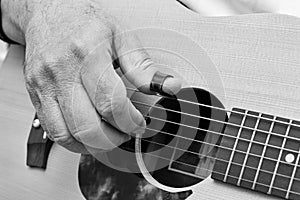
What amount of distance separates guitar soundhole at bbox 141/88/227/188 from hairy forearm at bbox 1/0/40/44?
1.10 feet

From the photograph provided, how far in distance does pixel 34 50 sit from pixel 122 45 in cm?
17

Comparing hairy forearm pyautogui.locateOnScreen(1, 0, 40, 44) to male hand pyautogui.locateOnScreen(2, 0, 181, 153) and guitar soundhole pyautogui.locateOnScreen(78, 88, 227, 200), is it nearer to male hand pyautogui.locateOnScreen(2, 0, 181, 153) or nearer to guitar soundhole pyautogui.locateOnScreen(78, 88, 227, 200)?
male hand pyautogui.locateOnScreen(2, 0, 181, 153)

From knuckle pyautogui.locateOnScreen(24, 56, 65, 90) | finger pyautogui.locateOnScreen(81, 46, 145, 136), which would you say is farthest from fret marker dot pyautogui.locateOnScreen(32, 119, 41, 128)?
finger pyautogui.locateOnScreen(81, 46, 145, 136)

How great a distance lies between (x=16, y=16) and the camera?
1120 millimetres

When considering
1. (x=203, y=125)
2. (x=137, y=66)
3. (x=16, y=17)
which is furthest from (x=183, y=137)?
(x=16, y=17)

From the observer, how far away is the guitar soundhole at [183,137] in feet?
3.01

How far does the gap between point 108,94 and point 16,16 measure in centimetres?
38

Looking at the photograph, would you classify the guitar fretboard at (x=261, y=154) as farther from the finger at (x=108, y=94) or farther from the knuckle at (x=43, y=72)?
the knuckle at (x=43, y=72)

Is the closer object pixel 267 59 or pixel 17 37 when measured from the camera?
pixel 267 59

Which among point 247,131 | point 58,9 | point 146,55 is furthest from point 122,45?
point 247,131

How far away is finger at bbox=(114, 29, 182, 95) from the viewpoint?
895mm

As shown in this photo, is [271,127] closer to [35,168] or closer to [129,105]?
[129,105]

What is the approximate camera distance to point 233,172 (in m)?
0.83

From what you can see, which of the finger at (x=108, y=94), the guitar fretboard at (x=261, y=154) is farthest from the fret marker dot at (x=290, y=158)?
the finger at (x=108, y=94)
